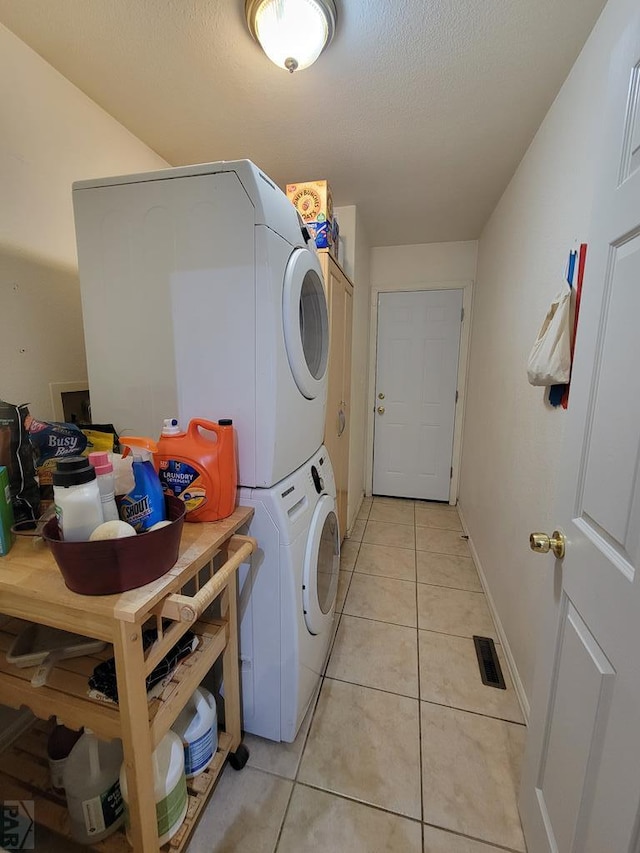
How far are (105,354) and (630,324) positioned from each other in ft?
4.42

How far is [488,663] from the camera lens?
1.58 m

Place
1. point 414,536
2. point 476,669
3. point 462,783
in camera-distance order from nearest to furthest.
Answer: point 462,783 → point 476,669 → point 414,536

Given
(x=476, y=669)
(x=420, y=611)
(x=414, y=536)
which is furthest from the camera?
(x=414, y=536)

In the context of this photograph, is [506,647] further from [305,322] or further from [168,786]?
[305,322]

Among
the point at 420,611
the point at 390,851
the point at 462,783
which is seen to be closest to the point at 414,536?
the point at 420,611

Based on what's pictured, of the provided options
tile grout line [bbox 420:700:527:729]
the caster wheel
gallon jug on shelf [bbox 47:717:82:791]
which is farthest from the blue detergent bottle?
tile grout line [bbox 420:700:527:729]

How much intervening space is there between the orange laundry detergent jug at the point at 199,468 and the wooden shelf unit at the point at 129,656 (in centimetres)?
5

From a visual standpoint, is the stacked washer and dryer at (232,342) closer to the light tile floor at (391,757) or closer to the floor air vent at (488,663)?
the light tile floor at (391,757)

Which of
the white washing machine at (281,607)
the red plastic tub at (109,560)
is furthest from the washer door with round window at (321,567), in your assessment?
the red plastic tub at (109,560)

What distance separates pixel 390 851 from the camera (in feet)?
3.13

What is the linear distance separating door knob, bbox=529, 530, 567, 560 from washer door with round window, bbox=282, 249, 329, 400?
783 mm

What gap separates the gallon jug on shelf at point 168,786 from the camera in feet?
2.70

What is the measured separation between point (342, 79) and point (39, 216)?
121 centimetres

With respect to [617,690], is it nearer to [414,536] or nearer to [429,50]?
[429,50]
